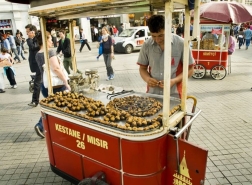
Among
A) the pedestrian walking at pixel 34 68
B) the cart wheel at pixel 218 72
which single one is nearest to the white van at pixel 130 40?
the cart wheel at pixel 218 72

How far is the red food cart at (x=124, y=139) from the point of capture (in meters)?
2.12

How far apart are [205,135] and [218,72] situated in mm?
4564

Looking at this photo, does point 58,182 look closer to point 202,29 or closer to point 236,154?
point 236,154

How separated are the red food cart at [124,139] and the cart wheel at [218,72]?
6.17m

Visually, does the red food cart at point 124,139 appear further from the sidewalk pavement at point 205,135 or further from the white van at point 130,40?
the white van at point 130,40

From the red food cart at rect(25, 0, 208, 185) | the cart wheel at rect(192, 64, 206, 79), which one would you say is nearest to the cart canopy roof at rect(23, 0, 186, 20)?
the red food cart at rect(25, 0, 208, 185)

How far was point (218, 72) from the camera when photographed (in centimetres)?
831

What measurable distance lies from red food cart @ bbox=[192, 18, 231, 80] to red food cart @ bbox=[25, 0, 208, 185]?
20.1 feet

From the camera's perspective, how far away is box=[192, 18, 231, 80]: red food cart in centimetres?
809

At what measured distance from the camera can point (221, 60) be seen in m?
8.26

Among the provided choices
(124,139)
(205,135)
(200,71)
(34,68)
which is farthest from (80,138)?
(200,71)

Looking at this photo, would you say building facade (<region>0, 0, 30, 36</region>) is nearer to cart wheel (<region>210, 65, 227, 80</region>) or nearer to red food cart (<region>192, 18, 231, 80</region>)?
red food cart (<region>192, 18, 231, 80</region>)

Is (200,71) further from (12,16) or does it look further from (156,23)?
(12,16)

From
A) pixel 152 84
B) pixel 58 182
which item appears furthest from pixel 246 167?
pixel 58 182
